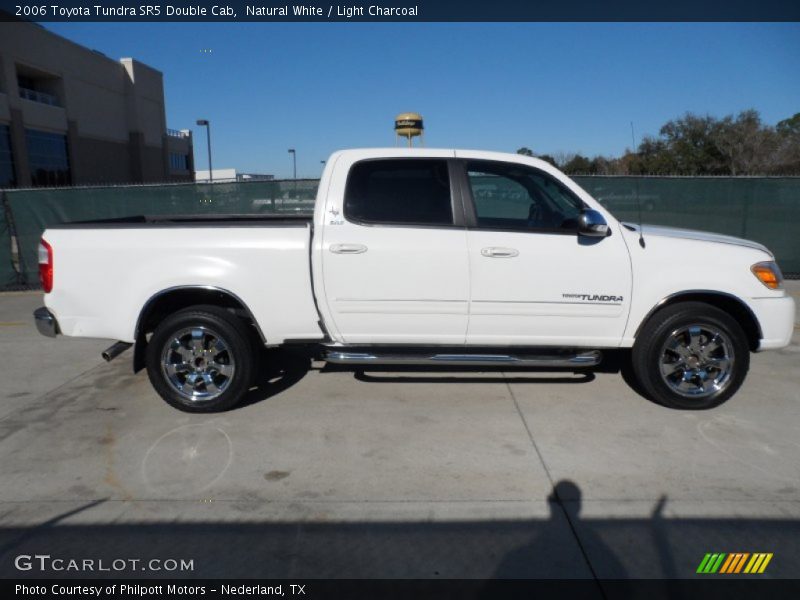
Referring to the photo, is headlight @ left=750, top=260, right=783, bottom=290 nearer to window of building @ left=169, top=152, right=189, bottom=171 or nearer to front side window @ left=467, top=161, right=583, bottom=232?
front side window @ left=467, top=161, right=583, bottom=232

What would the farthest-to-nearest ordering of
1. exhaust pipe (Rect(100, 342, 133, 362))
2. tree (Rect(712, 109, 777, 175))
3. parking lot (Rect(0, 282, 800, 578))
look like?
1. tree (Rect(712, 109, 777, 175))
2. exhaust pipe (Rect(100, 342, 133, 362))
3. parking lot (Rect(0, 282, 800, 578))

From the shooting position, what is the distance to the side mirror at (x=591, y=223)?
173 inches

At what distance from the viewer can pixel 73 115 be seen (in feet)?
137

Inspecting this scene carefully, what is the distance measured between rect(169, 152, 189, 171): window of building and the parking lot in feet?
190

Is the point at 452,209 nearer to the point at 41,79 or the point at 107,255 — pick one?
the point at 107,255

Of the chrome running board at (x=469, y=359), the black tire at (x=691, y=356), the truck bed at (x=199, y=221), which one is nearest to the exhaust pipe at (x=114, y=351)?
the truck bed at (x=199, y=221)

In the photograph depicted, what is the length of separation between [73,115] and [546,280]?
45.8 m

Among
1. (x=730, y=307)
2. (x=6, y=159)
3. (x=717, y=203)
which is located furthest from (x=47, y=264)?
(x=6, y=159)

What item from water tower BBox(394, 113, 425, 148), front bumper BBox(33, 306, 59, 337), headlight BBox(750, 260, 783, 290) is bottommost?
front bumper BBox(33, 306, 59, 337)

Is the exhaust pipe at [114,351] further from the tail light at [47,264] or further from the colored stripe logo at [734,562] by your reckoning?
the colored stripe logo at [734,562]

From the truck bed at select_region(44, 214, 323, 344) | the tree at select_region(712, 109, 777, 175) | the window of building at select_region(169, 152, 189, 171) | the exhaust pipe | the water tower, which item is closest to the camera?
the truck bed at select_region(44, 214, 323, 344)

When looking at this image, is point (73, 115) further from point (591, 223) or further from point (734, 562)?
point (734, 562)

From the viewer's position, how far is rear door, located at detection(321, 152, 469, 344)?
15.0ft

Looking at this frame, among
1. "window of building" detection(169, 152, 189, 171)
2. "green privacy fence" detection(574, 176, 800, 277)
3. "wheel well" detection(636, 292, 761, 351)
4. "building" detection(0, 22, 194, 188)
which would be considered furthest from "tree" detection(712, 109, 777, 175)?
"window of building" detection(169, 152, 189, 171)
